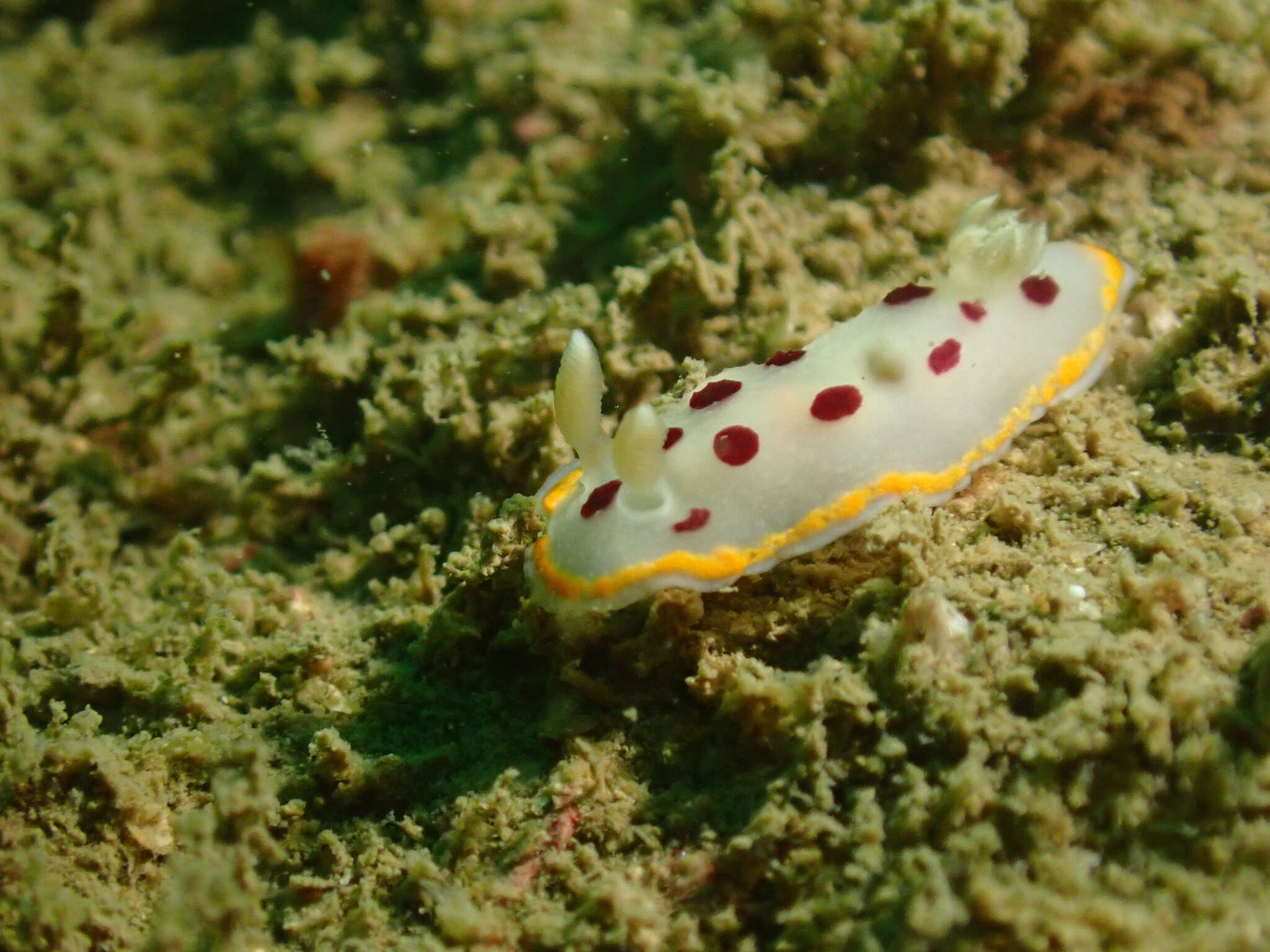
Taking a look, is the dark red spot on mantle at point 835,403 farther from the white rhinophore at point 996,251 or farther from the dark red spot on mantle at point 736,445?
the white rhinophore at point 996,251

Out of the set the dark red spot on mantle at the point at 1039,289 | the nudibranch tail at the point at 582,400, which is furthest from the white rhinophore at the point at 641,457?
the dark red spot on mantle at the point at 1039,289

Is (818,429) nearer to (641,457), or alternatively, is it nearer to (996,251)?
(641,457)

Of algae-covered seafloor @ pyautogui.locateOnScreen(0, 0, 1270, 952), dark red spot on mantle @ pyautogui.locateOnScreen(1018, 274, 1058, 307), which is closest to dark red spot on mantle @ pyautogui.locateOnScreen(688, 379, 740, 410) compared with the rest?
algae-covered seafloor @ pyautogui.locateOnScreen(0, 0, 1270, 952)

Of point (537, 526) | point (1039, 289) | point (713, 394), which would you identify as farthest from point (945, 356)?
point (537, 526)

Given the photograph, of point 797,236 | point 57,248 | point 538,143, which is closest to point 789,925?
point 797,236

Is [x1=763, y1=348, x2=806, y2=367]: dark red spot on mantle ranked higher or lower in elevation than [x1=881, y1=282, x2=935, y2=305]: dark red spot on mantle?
lower

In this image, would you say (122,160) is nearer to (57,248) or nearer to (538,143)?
(57,248)

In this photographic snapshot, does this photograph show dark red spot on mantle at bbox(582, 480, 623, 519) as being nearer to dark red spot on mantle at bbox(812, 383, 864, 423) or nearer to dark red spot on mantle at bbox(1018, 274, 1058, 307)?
dark red spot on mantle at bbox(812, 383, 864, 423)
